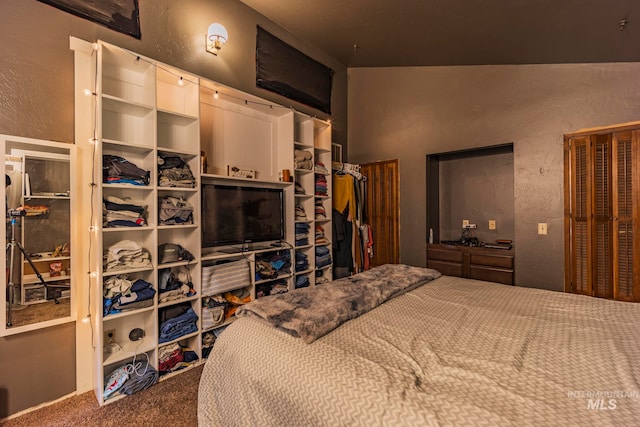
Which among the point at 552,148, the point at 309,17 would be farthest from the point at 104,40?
the point at 552,148

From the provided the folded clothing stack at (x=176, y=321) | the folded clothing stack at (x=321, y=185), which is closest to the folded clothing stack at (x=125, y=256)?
the folded clothing stack at (x=176, y=321)

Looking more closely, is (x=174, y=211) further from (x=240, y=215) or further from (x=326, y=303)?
(x=326, y=303)

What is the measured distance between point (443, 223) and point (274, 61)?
2.86m

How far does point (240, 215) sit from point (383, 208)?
2015 millimetres

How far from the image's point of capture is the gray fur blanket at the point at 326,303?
1284 millimetres

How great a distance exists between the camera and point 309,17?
9.83 feet

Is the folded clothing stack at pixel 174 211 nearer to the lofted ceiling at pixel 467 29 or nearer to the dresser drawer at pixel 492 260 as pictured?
the lofted ceiling at pixel 467 29

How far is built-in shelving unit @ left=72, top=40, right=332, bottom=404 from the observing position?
198 cm

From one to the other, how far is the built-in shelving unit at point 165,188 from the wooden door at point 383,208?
54.9 inches

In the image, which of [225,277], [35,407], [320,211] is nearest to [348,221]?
[320,211]

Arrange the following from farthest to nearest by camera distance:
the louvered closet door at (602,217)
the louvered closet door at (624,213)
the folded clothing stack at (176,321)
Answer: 1. the louvered closet door at (602,217)
2. the louvered closet door at (624,213)
3. the folded clothing stack at (176,321)

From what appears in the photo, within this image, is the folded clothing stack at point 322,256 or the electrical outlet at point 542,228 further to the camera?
the folded clothing stack at point 322,256

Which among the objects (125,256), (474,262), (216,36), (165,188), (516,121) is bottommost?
(474,262)

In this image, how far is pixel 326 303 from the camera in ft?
4.93
